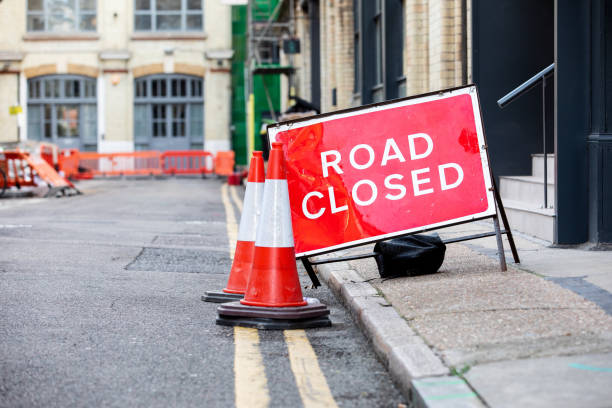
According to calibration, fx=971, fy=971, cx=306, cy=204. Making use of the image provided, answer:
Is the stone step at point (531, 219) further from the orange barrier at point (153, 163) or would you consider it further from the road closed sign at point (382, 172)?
the orange barrier at point (153, 163)

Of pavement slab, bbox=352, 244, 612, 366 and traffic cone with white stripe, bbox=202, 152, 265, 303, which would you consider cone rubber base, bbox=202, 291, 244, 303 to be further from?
pavement slab, bbox=352, 244, 612, 366

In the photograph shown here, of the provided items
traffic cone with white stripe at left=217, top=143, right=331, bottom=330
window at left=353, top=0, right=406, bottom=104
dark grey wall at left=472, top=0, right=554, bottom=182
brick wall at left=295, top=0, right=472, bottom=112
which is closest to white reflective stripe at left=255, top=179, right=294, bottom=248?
traffic cone with white stripe at left=217, top=143, right=331, bottom=330

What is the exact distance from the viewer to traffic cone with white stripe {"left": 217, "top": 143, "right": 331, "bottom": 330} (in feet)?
19.7

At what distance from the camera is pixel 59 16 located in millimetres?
41562

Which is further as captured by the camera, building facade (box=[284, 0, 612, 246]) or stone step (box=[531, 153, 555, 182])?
stone step (box=[531, 153, 555, 182])

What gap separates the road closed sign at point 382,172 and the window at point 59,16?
36.3 metres

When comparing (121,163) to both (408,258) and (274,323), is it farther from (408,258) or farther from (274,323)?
(274,323)

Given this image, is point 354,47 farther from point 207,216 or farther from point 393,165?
point 393,165

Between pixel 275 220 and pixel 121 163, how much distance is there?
34.3 m

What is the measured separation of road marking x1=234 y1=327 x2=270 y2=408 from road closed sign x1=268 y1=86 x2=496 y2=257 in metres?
1.39

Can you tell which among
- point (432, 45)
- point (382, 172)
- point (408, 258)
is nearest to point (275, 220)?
point (382, 172)

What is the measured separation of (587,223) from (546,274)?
5.74 ft

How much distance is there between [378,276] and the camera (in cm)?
750

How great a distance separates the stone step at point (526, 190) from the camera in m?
10.1
